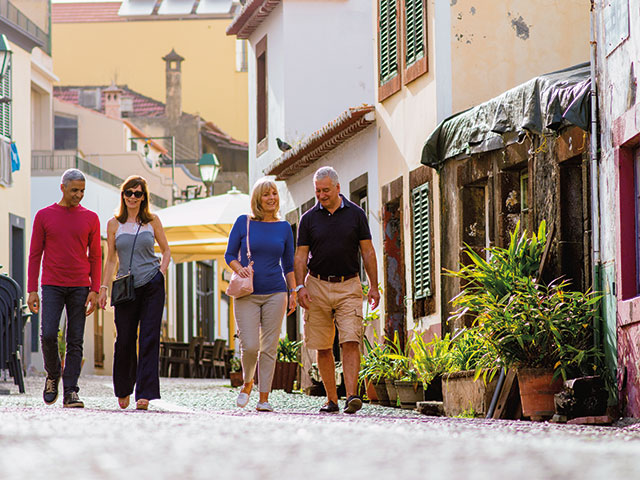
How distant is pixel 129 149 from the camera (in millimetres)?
48281

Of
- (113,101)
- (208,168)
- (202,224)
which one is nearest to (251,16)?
(202,224)

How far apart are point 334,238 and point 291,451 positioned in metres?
5.83

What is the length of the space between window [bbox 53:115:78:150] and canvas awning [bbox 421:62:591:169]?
103 feet

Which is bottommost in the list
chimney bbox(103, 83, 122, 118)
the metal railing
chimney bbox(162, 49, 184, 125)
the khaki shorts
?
the khaki shorts

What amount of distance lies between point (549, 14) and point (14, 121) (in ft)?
60.4

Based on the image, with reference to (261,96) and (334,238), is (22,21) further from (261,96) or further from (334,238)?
(334,238)

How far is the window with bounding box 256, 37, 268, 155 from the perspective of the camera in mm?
26391

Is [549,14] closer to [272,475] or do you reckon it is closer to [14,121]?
[272,475]

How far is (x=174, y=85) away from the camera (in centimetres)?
5991

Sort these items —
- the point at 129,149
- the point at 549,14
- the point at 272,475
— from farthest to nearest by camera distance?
the point at 129,149, the point at 549,14, the point at 272,475

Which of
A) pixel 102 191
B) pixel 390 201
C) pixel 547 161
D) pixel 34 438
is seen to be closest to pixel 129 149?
pixel 102 191

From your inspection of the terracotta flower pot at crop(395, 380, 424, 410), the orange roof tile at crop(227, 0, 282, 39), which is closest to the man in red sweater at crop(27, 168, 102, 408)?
the terracotta flower pot at crop(395, 380, 424, 410)

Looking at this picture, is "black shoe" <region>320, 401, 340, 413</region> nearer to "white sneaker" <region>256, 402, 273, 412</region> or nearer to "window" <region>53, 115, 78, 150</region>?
"white sneaker" <region>256, 402, 273, 412</region>

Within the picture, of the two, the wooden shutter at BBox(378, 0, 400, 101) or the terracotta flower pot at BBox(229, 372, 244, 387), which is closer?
the wooden shutter at BBox(378, 0, 400, 101)
